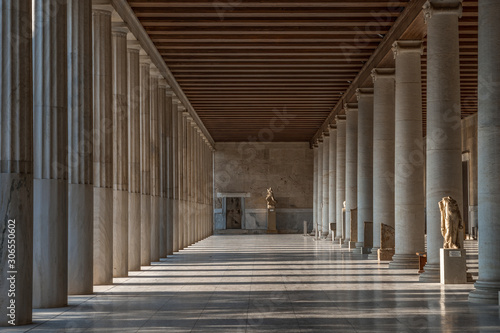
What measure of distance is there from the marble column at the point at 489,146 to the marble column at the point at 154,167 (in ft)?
59.0

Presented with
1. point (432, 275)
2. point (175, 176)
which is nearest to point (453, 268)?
point (432, 275)

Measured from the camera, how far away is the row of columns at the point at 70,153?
13109mm

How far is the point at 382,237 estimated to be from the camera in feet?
99.4

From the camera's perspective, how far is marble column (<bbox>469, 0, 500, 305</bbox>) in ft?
53.7

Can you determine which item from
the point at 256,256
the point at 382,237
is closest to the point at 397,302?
the point at 382,237

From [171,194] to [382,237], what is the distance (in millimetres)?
12385

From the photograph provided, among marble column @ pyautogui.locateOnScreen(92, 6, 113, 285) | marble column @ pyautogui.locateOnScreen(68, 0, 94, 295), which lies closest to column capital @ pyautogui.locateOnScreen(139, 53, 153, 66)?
marble column @ pyautogui.locateOnScreen(92, 6, 113, 285)

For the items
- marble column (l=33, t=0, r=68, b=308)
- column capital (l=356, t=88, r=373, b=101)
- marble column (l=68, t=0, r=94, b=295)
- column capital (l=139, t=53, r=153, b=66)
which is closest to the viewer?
marble column (l=33, t=0, r=68, b=308)

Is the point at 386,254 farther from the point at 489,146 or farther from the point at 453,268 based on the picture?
the point at 489,146

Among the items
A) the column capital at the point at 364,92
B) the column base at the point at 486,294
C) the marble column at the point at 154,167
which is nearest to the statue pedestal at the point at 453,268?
the column base at the point at 486,294

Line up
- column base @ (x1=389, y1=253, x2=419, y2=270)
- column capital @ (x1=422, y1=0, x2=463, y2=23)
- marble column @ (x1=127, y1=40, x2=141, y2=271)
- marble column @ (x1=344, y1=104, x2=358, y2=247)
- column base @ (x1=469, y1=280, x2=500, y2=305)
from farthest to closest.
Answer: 1. marble column @ (x1=344, y1=104, x2=358, y2=247)
2. marble column @ (x1=127, y1=40, x2=141, y2=271)
3. column base @ (x1=389, y1=253, x2=419, y2=270)
4. column capital @ (x1=422, y1=0, x2=463, y2=23)
5. column base @ (x1=469, y1=280, x2=500, y2=305)

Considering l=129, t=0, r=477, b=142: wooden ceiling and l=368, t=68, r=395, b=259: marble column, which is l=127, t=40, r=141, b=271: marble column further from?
l=368, t=68, r=395, b=259: marble column

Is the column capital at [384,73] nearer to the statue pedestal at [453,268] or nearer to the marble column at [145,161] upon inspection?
the marble column at [145,161]

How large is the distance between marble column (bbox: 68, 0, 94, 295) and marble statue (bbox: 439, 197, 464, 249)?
968 cm
